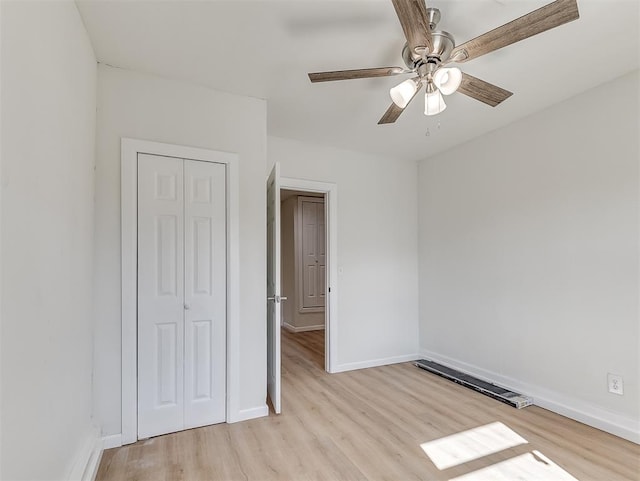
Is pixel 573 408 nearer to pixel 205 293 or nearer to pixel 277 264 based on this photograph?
pixel 277 264

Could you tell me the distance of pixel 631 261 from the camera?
238 centimetres

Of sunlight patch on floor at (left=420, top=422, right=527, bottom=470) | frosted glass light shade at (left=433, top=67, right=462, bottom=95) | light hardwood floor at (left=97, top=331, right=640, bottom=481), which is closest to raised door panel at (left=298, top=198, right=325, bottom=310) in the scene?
light hardwood floor at (left=97, top=331, right=640, bottom=481)

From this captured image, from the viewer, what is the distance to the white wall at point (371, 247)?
3826mm

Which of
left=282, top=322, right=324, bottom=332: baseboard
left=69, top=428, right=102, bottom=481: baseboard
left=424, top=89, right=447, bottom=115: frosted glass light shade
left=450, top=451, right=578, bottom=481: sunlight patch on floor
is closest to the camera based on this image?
left=69, top=428, right=102, bottom=481: baseboard

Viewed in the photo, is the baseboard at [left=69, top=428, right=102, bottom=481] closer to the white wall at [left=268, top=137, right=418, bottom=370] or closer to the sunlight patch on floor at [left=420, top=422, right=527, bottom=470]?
the sunlight patch on floor at [left=420, top=422, right=527, bottom=470]

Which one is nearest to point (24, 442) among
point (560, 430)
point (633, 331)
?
point (560, 430)

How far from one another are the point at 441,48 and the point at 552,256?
2.09 metres

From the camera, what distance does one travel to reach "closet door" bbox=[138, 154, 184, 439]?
233cm

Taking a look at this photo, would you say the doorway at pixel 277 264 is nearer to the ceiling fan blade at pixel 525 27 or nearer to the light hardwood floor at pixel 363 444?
the light hardwood floor at pixel 363 444

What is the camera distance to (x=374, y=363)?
3.99m

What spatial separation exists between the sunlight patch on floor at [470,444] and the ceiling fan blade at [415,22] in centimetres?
234

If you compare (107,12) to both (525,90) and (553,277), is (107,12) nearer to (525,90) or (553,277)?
(525,90)

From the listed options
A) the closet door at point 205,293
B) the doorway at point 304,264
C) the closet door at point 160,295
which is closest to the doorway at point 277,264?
the closet door at point 205,293

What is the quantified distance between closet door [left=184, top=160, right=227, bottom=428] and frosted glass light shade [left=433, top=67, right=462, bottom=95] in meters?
1.65
